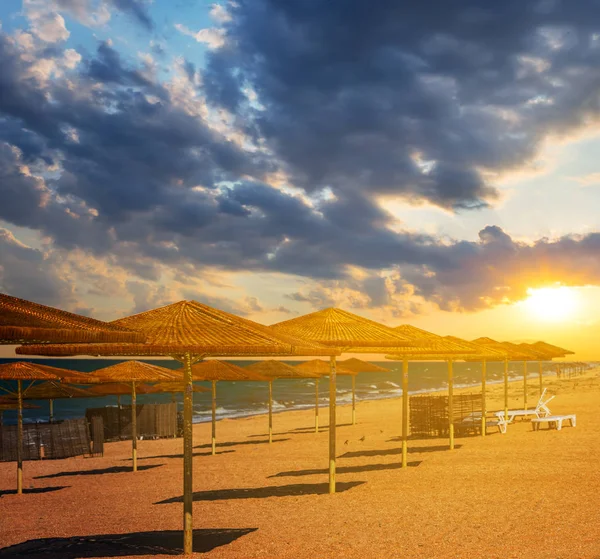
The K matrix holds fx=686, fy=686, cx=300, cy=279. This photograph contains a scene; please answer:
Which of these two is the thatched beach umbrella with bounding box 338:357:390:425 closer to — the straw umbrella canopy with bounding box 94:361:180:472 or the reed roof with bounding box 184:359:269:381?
the reed roof with bounding box 184:359:269:381

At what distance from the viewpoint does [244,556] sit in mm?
7676

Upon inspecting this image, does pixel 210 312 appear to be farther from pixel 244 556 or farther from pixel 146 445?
pixel 146 445

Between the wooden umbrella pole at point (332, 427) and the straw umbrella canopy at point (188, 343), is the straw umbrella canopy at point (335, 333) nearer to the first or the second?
the wooden umbrella pole at point (332, 427)

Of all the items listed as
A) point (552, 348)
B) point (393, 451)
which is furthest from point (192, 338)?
point (552, 348)

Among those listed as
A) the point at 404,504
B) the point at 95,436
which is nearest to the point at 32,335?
the point at 404,504

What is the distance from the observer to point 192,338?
Result: 25.4 ft

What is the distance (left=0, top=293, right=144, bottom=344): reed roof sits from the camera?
17.8ft

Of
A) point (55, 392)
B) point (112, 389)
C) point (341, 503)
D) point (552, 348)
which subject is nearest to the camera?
point (341, 503)

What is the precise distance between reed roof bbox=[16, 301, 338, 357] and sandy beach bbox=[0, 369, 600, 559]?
2316 mm

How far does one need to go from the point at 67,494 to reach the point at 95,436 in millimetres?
8052

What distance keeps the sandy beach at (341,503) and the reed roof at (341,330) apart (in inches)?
95.4

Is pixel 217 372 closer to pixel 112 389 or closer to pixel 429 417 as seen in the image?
pixel 112 389

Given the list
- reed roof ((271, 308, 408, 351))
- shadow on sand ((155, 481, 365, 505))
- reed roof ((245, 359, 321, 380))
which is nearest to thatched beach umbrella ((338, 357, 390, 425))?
reed roof ((245, 359, 321, 380))

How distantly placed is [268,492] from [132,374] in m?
4.80
